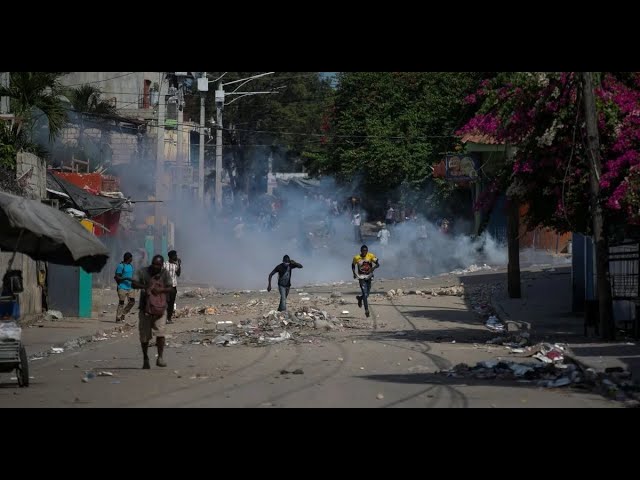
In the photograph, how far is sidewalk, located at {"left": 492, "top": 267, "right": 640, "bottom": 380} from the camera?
15.6m

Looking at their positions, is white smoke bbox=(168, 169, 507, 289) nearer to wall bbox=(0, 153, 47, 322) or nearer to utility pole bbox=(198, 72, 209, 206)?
utility pole bbox=(198, 72, 209, 206)

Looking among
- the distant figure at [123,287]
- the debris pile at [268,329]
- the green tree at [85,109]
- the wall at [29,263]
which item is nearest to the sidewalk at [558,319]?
the debris pile at [268,329]

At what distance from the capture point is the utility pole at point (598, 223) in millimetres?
18188

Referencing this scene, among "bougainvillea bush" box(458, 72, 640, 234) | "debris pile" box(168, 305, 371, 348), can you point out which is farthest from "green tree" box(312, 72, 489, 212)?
"bougainvillea bush" box(458, 72, 640, 234)

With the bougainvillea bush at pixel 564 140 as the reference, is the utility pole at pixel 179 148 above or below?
above

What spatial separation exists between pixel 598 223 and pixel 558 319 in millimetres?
5890

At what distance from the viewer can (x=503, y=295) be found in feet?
102

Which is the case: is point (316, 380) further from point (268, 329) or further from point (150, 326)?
point (268, 329)

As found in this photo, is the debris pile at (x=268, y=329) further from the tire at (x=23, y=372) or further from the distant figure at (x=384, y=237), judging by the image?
the distant figure at (x=384, y=237)

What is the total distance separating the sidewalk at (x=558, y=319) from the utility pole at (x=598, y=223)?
17.8 inches
